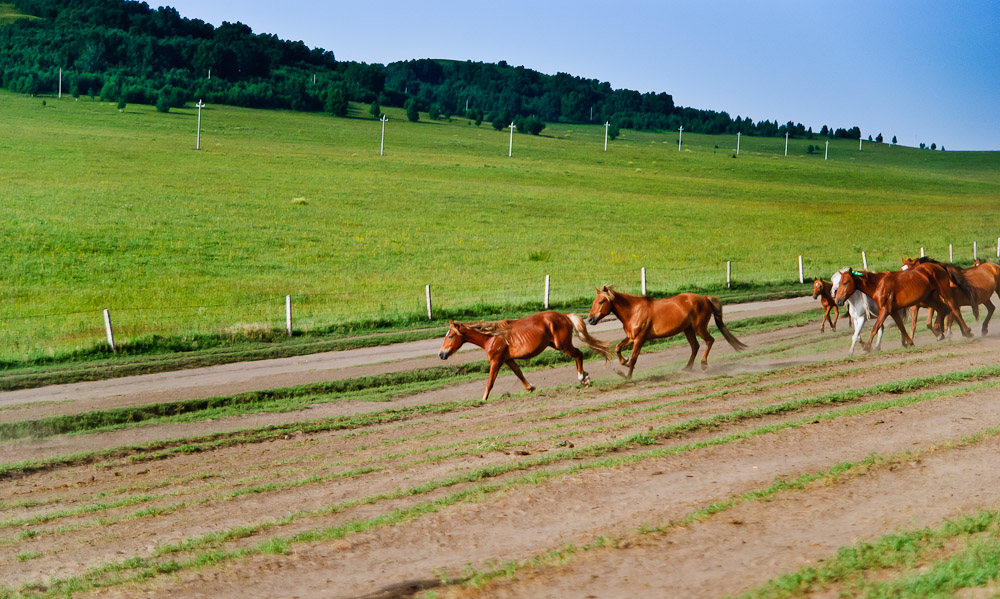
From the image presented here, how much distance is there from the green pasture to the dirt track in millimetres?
13746

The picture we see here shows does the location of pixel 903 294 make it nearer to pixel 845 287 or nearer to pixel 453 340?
pixel 845 287

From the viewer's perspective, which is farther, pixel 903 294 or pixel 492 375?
pixel 903 294

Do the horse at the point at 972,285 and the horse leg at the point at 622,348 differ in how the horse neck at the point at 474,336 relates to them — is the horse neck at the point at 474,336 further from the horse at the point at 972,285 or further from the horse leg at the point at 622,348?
the horse at the point at 972,285

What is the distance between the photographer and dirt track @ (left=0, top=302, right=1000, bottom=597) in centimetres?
825

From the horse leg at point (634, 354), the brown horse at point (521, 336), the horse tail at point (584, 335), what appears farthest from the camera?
the horse leg at point (634, 354)

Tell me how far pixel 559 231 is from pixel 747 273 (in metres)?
19.3

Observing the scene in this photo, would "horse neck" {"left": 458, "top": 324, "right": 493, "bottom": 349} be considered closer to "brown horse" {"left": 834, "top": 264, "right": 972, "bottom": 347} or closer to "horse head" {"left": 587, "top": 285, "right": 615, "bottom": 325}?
"horse head" {"left": 587, "top": 285, "right": 615, "bottom": 325}

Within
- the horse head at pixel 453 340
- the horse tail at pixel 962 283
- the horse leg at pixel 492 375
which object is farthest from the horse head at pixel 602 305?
the horse tail at pixel 962 283

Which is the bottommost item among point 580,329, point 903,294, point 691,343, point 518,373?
point 518,373

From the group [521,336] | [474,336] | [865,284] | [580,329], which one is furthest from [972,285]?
[474,336]

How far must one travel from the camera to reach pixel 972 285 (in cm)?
2314

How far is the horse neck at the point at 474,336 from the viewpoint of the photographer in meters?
17.5

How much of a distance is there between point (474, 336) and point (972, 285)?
13.5m

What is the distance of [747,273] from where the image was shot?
46.1 m
